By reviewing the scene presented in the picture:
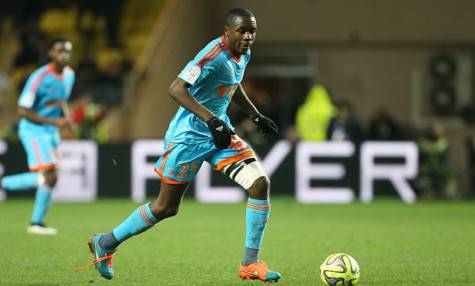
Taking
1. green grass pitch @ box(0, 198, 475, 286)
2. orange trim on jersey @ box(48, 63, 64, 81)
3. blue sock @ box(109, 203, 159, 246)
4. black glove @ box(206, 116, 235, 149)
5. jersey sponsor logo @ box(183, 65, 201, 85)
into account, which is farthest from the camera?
orange trim on jersey @ box(48, 63, 64, 81)

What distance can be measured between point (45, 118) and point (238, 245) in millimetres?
2670

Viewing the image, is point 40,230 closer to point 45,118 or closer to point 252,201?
point 45,118

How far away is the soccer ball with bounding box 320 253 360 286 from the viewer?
622 cm

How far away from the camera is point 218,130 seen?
6195 millimetres

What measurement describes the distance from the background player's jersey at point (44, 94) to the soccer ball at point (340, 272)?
500 centimetres

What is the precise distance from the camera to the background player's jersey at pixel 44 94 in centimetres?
1032

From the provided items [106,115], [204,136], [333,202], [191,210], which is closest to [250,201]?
[204,136]

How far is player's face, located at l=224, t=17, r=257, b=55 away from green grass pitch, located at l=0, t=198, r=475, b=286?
164 centimetres

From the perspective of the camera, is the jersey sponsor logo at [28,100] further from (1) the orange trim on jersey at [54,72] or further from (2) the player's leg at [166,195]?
(2) the player's leg at [166,195]

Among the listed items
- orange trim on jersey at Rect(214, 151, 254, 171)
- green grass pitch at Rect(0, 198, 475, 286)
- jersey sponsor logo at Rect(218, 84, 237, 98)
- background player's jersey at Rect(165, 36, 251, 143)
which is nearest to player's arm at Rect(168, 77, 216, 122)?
background player's jersey at Rect(165, 36, 251, 143)

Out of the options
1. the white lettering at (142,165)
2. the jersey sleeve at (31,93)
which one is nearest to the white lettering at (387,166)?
the white lettering at (142,165)

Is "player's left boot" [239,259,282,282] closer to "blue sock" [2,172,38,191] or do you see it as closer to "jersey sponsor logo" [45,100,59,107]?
"jersey sponsor logo" [45,100,59,107]

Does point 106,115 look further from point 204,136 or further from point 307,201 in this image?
point 204,136

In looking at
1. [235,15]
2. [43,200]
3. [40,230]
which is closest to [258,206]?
[235,15]
